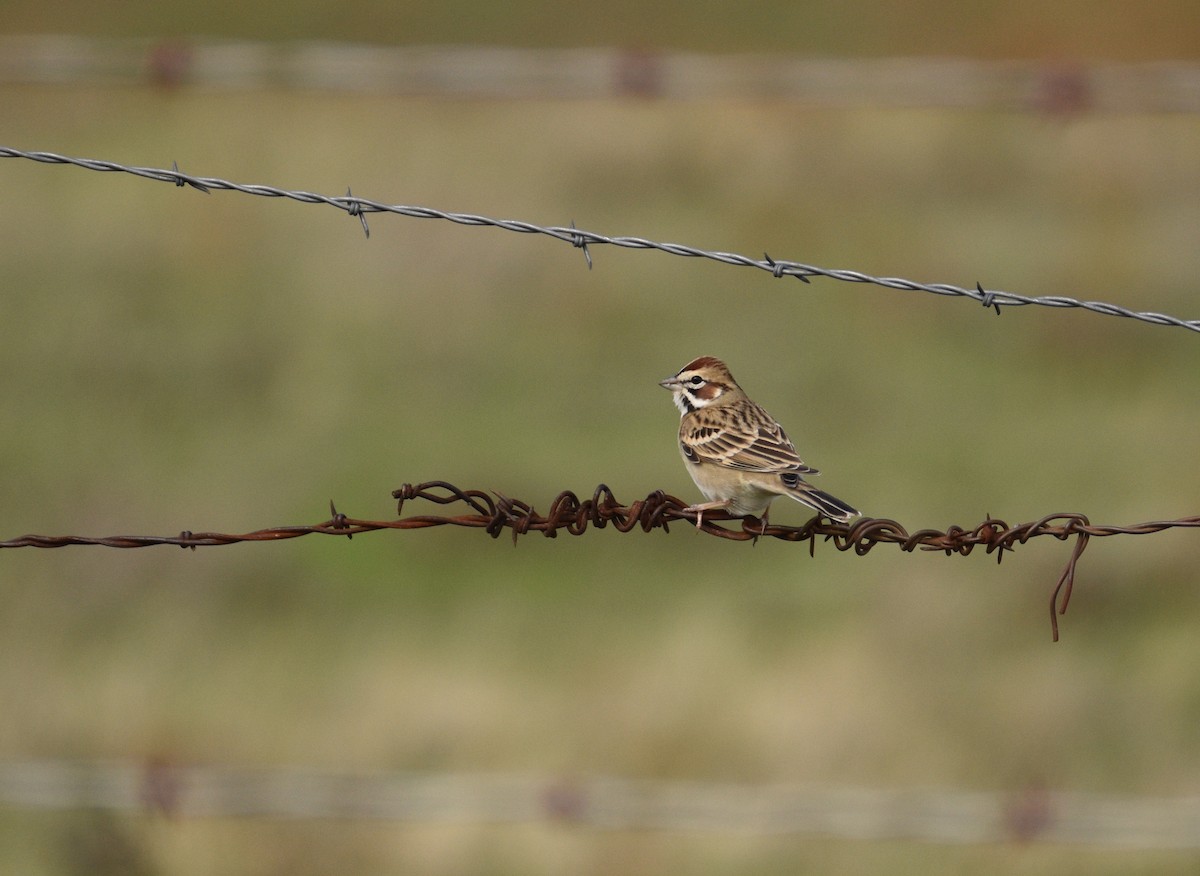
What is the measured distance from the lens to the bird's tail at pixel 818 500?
21.9 feet

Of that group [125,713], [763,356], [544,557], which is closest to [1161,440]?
[763,356]

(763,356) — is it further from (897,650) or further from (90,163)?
(90,163)

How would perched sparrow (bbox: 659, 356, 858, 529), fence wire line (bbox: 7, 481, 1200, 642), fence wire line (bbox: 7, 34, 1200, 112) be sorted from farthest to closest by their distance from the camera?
fence wire line (bbox: 7, 34, 1200, 112) → perched sparrow (bbox: 659, 356, 858, 529) → fence wire line (bbox: 7, 481, 1200, 642)

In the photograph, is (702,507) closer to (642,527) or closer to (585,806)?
(642,527)

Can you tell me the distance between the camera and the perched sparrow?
7.51m

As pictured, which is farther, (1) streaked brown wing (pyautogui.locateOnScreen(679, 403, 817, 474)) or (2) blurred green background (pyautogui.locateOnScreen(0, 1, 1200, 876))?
(2) blurred green background (pyautogui.locateOnScreen(0, 1, 1200, 876))

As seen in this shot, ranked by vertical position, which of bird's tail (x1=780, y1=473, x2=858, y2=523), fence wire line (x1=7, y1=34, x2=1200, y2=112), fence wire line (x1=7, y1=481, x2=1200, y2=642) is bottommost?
fence wire line (x1=7, y1=481, x2=1200, y2=642)

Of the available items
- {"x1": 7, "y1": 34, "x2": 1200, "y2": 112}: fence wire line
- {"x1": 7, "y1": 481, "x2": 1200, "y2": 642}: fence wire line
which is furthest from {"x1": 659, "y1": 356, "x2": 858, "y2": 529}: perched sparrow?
{"x1": 7, "y1": 34, "x2": 1200, "y2": 112}: fence wire line

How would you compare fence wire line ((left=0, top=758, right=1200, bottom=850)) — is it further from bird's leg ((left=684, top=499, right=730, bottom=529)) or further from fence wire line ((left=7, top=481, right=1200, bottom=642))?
fence wire line ((left=7, top=481, right=1200, bottom=642))

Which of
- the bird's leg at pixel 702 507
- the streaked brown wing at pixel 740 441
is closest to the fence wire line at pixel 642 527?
the bird's leg at pixel 702 507

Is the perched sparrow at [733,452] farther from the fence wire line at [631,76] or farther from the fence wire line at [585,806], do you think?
the fence wire line at [631,76]

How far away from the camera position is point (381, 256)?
18.0 meters

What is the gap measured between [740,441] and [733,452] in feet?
0.30

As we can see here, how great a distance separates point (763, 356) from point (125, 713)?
786 cm
